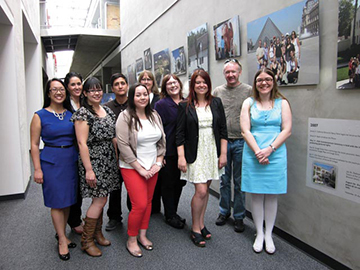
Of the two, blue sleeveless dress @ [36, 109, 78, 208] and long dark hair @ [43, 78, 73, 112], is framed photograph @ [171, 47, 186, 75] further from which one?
blue sleeveless dress @ [36, 109, 78, 208]

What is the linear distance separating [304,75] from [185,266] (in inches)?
86.9

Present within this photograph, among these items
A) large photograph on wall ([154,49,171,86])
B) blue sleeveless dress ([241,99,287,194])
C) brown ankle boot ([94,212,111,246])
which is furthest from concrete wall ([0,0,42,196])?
blue sleeveless dress ([241,99,287,194])

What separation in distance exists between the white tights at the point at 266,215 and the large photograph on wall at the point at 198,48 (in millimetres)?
2695

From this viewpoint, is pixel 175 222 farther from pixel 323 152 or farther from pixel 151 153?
pixel 323 152

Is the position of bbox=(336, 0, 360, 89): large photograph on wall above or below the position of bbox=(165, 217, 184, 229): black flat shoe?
above

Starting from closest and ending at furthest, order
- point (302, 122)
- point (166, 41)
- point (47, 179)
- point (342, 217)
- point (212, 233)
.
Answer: point (342, 217), point (47, 179), point (302, 122), point (212, 233), point (166, 41)

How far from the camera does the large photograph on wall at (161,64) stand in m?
6.78

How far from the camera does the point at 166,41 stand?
22.6 feet

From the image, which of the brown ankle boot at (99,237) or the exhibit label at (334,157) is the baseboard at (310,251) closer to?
the exhibit label at (334,157)

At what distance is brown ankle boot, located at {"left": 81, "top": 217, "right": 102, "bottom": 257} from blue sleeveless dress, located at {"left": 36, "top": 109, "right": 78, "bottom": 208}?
287 millimetres

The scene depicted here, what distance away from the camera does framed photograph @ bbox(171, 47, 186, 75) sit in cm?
581

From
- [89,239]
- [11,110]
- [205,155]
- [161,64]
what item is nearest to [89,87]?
[205,155]

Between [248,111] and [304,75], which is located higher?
[304,75]

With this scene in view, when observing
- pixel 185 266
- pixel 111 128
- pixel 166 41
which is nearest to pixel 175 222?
pixel 185 266
